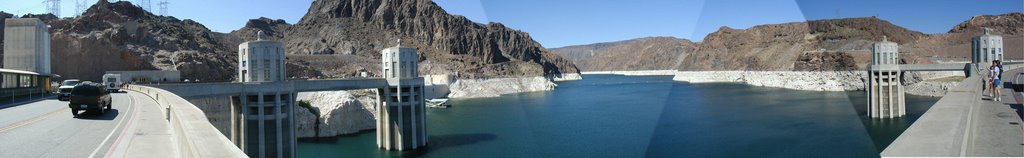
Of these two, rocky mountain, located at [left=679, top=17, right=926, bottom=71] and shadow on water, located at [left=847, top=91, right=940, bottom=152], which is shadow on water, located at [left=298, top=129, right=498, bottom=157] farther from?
rocky mountain, located at [left=679, top=17, right=926, bottom=71]

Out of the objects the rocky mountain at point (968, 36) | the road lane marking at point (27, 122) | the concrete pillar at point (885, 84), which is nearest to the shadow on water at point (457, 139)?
the road lane marking at point (27, 122)

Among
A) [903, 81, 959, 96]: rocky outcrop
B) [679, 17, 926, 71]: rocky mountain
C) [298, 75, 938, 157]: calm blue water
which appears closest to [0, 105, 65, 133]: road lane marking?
[298, 75, 938, 157]: calm blue water

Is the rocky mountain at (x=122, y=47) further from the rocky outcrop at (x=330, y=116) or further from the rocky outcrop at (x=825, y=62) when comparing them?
the rocky outcrop at (x=825, y=62)

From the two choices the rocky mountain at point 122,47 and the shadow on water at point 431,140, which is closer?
the shadow on water at point 431,140

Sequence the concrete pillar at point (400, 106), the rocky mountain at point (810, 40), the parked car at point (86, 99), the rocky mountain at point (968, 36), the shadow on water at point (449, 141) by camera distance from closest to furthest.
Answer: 1. the parked car at point (86, 99)
2. the shadow on water at point (449, 141)
3. the concrete pillar at point (400, 106)
4. the rocky mountain at point (968, 36)
5. the rocky mountain at point (810, 40)

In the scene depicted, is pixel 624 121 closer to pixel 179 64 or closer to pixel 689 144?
pixel 689 144

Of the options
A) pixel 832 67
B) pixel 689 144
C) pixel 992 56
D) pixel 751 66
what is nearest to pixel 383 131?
pixel 689 144

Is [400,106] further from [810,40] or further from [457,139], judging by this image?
[810,40]
